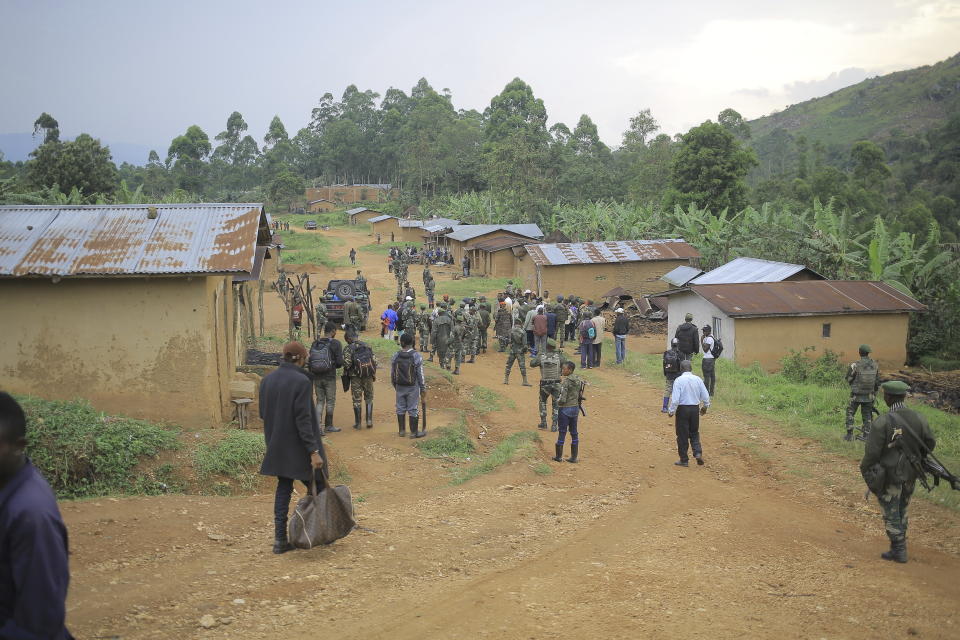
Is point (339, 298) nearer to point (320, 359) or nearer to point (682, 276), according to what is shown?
point (682, 276)

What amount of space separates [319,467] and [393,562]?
42.0 inches

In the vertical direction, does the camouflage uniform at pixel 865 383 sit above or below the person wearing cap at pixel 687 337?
below

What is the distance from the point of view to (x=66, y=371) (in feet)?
33.5

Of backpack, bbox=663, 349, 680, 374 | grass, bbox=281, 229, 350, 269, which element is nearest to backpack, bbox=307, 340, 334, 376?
backpack, bbox=663, 349, 680, 374

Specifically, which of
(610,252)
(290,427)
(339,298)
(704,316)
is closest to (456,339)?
(704,316)

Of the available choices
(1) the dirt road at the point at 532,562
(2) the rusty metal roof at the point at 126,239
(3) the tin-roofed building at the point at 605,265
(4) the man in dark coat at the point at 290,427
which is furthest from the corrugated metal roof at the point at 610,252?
(4) the man in dark coat at the point at 290,427

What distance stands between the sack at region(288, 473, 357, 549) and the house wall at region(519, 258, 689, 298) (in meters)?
25.7

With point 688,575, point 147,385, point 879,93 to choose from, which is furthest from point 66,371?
point 879,93

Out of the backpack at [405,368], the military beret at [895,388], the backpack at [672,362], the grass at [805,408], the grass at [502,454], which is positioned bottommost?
the grass at [805,408]

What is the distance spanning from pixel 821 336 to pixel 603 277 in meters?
13.0

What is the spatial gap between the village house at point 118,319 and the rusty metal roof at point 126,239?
0.08 feet

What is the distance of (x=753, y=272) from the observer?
2416 centimetres

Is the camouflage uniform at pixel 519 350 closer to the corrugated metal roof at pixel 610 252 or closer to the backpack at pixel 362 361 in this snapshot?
the backpack at pixel 362 361

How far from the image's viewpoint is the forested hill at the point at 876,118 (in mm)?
90438
